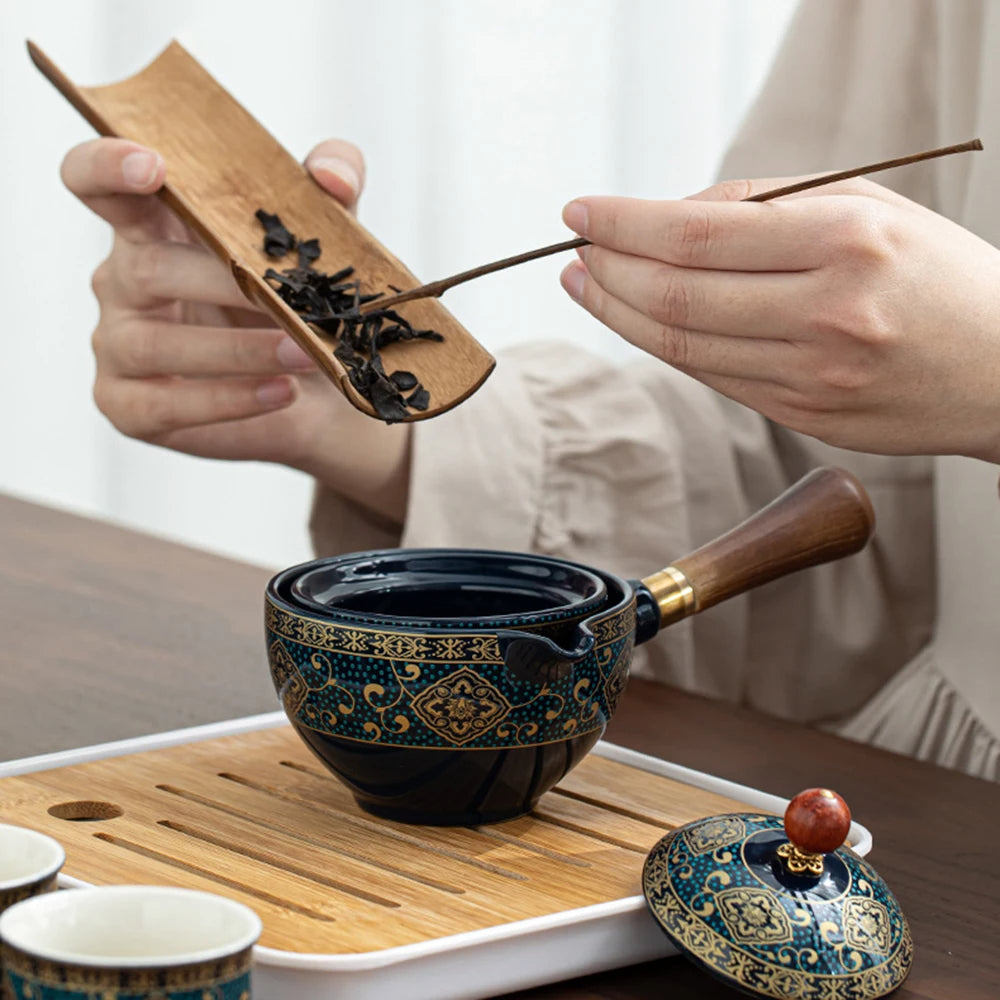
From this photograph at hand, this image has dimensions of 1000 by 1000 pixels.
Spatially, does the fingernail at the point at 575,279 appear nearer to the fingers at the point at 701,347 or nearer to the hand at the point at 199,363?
the fingers at the point at 701,347

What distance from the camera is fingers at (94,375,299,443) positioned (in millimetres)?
968

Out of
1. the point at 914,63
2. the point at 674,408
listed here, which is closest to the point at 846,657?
the point at 674,408

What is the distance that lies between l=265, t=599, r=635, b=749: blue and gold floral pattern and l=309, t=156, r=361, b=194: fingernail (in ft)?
1.46

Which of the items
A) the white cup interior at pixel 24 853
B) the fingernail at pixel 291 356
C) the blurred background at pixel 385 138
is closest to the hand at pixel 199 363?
the fingernail at pixel 291 356

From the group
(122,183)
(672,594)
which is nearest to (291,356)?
(122,183)

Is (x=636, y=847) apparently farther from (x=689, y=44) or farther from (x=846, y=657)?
(x=689, y=44)

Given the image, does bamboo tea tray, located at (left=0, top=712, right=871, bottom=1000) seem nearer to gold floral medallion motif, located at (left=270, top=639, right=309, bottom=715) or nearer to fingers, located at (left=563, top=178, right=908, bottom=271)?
gold floral medallion motif, located at (left=270, top=639, right=309, bottom=715)

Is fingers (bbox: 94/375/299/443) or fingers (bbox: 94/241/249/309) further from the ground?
fingers (bbox: 94/241/249/309)

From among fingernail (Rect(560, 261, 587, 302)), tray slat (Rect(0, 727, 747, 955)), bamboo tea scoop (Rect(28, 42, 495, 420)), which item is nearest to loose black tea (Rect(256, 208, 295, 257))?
bamboo tea scoop (Rect(28, 42, 495, 420))

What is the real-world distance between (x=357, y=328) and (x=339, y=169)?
21cm

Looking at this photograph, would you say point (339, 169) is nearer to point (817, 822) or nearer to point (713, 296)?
point (713, 296)

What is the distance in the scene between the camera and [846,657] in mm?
1184

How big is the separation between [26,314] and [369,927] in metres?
2.18

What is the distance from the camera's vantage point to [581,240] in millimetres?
690
